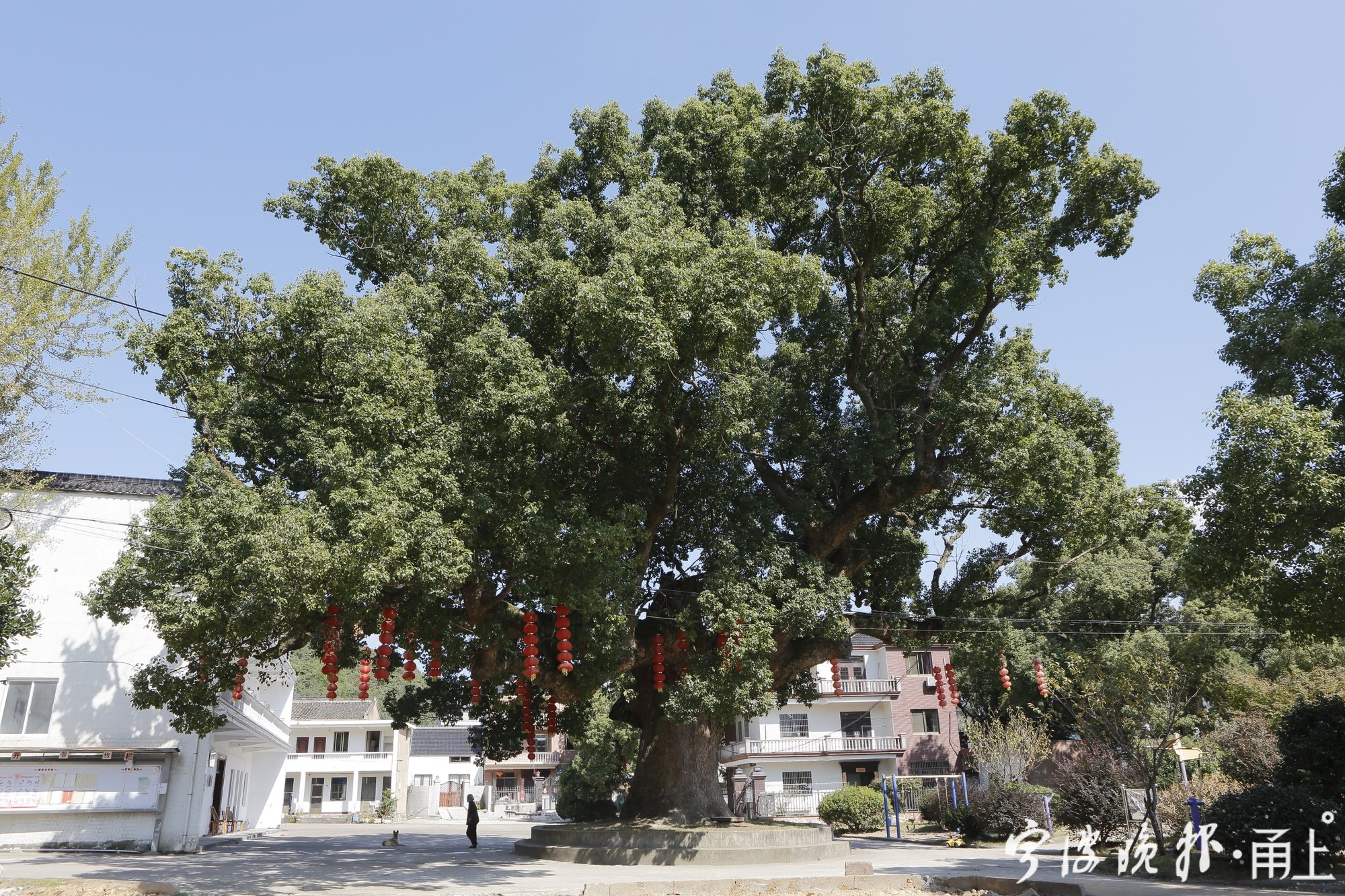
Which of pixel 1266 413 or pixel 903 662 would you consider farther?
pixel 903 662

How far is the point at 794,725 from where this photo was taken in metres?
39.4

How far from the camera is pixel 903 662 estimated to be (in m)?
40.1

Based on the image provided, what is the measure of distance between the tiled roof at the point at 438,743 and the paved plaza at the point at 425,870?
27.4m

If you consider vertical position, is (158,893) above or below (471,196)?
below

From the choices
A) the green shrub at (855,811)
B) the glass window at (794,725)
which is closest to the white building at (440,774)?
the glass window at (794,725)

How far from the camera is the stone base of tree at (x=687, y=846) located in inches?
629

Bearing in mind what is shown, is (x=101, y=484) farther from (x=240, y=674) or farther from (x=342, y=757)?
(x=342, y=757)

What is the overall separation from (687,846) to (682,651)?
354 cm

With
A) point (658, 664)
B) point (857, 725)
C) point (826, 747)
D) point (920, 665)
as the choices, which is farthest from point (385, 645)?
point (920, 665)

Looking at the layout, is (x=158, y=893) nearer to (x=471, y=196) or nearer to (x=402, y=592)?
(x=402, y=592)

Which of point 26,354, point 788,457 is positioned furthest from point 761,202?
point 26,354

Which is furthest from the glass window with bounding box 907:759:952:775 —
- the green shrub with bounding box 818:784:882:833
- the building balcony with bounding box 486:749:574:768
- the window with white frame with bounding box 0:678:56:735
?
the window with white frame with bounding box 0:678:56:735

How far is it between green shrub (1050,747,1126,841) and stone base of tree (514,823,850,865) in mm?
4961

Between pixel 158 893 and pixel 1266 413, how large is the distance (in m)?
14.8
